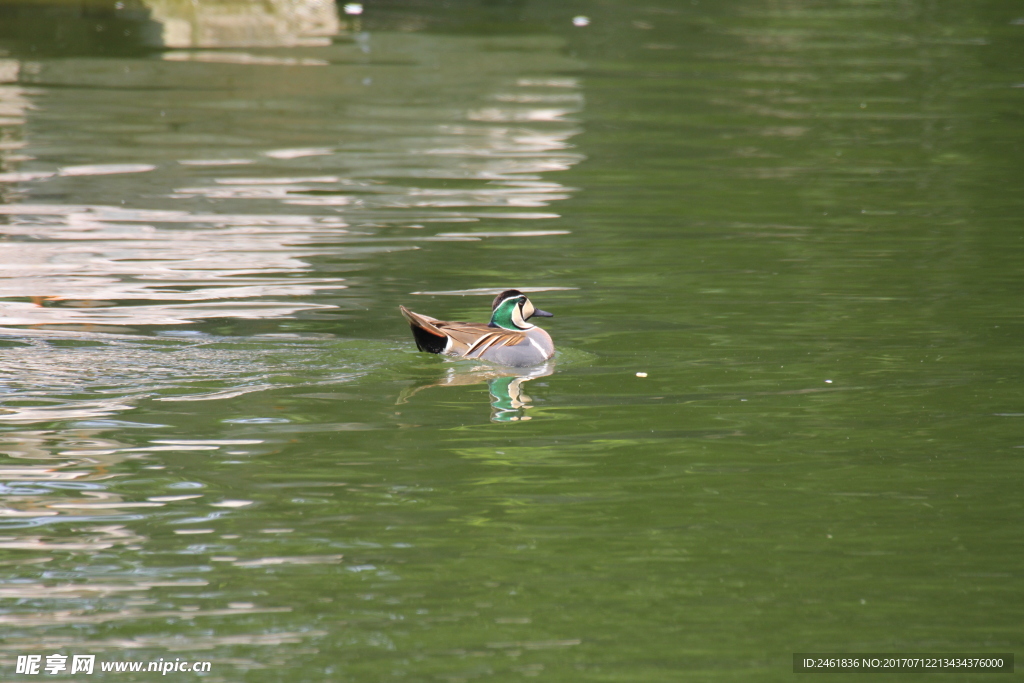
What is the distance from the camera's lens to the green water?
211 inches

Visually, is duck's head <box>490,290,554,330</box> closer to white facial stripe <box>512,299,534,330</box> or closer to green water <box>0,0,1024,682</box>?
white facial stripe <box>512,299,534,330</box>

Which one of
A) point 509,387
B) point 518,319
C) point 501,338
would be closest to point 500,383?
point 509,387

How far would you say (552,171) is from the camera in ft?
49.8

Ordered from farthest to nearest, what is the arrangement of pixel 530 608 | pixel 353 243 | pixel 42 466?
pixel 353 243
pixel 42 466
pixel 530 608

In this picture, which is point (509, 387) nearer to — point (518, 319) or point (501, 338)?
point (501, 338)

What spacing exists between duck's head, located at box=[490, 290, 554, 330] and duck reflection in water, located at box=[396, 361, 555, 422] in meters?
0.28

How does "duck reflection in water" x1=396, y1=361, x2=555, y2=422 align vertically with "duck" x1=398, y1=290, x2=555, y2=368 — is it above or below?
below

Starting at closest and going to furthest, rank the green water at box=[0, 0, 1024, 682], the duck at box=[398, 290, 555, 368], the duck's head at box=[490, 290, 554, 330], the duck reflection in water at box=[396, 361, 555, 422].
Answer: the green water at box=[0, 0, 1024, 682]
the duck reflection in water at box=[396, 361, 555, 422]
the duck at box=[398, 290, 555, 368]
the duck's head at box=[490, 290, 554, 330]

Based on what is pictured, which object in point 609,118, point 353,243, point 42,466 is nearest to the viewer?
point 42,466

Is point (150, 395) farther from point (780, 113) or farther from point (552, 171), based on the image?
point (780, 113)

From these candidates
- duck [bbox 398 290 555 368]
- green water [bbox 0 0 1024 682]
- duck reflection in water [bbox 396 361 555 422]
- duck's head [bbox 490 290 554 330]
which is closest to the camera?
green water [bbox 0 0 1024 682]

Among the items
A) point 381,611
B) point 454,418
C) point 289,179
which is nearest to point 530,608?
point 381,611

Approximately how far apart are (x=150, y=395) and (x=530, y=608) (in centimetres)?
343

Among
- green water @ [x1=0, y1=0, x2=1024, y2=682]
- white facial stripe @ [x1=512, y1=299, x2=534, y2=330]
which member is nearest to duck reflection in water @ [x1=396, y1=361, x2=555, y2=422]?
green water @ [x1=0, y1=0, x2=1024, y2=682]
